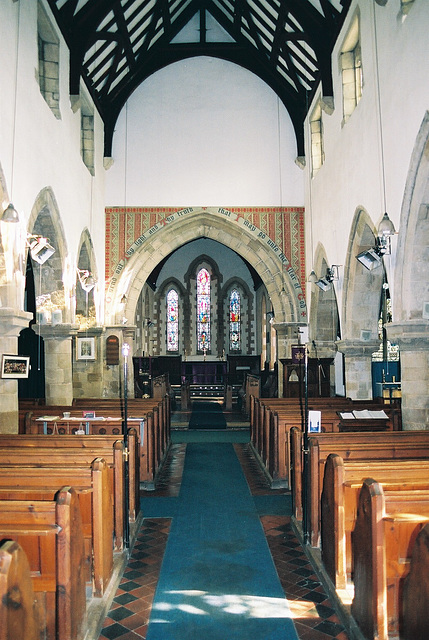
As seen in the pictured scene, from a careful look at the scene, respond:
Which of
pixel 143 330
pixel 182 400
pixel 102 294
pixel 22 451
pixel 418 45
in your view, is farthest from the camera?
pixel 143 330

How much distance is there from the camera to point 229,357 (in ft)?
63.7

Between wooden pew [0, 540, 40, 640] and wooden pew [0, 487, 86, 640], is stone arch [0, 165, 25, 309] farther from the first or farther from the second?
wooden pew [0, 540, 40, 640]

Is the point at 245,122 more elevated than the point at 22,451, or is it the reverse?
the point at 245,122

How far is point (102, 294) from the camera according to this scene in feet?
42.3

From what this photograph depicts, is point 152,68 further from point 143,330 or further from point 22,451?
point 22,451

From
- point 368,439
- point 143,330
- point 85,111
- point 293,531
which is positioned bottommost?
point 293,531

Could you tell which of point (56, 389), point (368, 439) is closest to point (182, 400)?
point (56, 389)

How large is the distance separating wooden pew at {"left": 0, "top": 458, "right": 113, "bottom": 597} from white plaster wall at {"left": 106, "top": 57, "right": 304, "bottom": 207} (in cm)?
1012

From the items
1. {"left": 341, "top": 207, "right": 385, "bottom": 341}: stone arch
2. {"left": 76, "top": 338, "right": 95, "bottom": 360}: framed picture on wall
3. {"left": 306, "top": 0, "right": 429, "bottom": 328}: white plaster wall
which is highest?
{"left": 306, "top": 0, "right": 429, "bottom": 328}: white plaster wall

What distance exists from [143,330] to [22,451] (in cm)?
1585


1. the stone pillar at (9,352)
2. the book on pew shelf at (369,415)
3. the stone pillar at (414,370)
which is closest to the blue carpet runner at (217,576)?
the book on pew shelf at (369,415)

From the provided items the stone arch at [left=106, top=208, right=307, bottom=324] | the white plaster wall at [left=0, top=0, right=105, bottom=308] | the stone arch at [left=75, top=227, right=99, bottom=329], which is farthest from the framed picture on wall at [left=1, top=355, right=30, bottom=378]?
the stone arch at [left=106, top=208, right=307, bottom=324]

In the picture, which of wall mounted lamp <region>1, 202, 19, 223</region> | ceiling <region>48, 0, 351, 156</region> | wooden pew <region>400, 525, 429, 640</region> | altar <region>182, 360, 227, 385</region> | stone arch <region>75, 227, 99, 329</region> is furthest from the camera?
altar <region>182, 360, 227, 385</region>

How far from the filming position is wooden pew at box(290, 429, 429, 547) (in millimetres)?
4414
